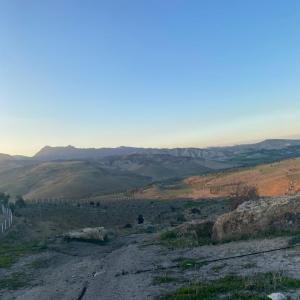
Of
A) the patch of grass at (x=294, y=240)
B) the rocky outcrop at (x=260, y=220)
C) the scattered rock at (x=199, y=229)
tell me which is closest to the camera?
the patch of grass at (x=294, y=240)

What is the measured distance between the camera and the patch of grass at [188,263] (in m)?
28.0

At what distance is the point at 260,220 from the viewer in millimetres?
36125

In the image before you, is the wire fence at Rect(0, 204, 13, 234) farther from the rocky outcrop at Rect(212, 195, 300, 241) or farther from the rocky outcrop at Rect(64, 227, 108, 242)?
the rocky outcrop at Rect(212, 195, 300, 241)

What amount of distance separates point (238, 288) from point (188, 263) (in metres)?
8.22

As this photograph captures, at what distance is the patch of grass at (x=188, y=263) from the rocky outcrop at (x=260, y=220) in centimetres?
666

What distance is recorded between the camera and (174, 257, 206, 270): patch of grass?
28.0 meters

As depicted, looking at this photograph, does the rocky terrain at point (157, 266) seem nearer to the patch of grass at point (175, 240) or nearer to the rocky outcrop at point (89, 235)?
the patch of grass at point (175, 240)

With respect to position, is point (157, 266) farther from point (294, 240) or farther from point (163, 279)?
point (294, 240)

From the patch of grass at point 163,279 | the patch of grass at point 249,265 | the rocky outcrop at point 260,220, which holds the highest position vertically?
the rocky outcrop at point 260,220

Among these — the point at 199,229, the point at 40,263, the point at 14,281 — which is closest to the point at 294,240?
the point at 199,229

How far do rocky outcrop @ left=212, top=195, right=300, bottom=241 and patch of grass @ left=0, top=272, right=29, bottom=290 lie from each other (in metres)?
15.1

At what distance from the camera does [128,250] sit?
132ft

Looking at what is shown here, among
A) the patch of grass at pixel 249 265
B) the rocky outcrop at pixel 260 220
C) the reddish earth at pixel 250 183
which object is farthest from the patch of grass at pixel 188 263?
the reddish earth at pixel 250 183

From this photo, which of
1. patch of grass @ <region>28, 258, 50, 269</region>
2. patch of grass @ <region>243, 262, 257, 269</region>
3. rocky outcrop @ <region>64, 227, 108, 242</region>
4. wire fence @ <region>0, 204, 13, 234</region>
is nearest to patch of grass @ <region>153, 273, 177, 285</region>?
patch of grass @ <region>243, 262, 257, 269</region>
